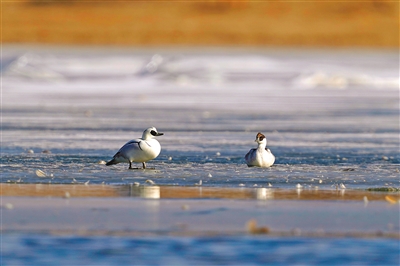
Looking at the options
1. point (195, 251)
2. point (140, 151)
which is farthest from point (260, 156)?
point (195, 251)

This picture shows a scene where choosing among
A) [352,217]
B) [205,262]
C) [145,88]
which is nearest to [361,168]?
[352,217]

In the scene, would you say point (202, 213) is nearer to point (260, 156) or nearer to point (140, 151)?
point (140, 151)

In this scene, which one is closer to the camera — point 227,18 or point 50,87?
point 50,87

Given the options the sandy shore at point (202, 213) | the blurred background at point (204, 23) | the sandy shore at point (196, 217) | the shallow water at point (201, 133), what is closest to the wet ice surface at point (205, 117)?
the shallow water at point (201, 133)

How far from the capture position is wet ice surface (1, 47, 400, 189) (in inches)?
348

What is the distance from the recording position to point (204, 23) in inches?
2005

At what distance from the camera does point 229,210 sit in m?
6.57

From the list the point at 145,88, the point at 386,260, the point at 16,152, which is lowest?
the point at 386,260

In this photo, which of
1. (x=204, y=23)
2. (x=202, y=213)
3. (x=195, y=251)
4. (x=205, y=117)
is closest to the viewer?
(x=195, y=251)

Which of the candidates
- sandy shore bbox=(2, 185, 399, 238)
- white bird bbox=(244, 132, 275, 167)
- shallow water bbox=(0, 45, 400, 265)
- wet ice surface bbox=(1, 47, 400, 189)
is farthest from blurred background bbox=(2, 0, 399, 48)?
sandy shore bbox=(2, 185, 399, 238)

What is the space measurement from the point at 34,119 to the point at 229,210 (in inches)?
385

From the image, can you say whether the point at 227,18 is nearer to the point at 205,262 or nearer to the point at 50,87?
the point at 50,87

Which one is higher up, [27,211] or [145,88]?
[145,88]

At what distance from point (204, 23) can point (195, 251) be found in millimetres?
46248
